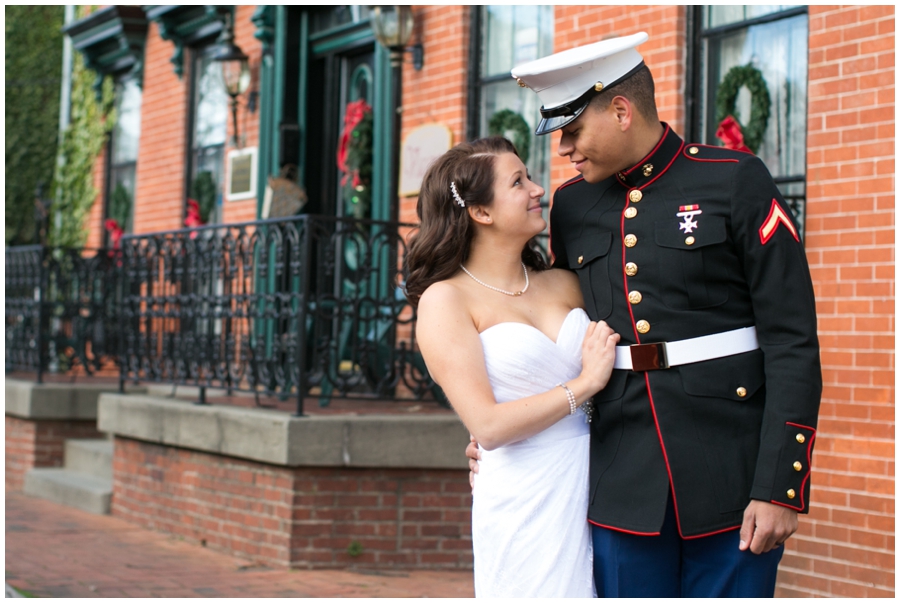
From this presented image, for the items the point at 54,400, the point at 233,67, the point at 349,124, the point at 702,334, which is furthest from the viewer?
the point at 233,67

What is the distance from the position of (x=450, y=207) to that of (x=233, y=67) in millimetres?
6854

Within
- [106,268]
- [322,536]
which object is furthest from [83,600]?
[106,268]

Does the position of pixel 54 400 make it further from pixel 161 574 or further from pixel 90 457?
pixel 161 574

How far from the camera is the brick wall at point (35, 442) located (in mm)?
9312

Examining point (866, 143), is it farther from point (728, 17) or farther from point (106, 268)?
point (106, 268)

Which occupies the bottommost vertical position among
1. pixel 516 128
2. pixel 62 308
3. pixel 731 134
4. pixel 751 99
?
pixel 62 308

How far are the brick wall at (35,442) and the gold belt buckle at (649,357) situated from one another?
7.53 m

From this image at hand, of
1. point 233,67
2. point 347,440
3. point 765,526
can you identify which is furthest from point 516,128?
point 765,526

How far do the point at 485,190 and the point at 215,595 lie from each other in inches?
131

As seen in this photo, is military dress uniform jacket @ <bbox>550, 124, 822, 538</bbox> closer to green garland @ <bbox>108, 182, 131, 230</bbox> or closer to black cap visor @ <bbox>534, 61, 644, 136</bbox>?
black cap visor @ <bbox>534, 61, 644, 136</bbox>

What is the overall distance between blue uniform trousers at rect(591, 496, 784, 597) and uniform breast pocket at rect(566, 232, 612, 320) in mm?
560

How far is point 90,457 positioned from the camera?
8945 millimetres

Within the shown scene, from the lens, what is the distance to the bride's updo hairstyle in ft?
10.5

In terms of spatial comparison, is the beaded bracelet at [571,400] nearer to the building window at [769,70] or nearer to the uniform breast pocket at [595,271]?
the uniform breast pocket at [595,271]
